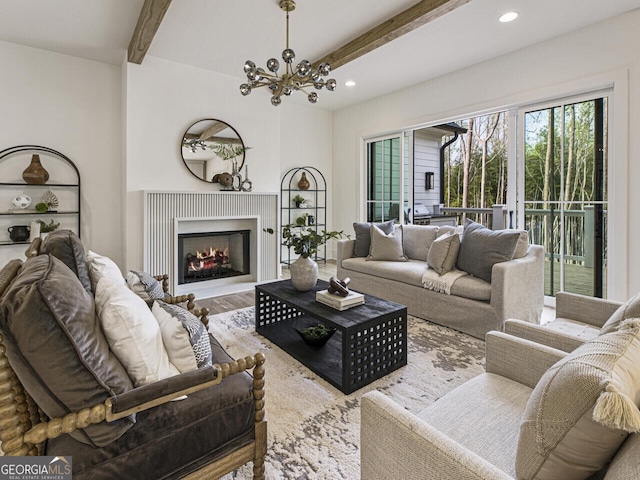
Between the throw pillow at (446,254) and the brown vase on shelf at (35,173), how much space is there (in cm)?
431

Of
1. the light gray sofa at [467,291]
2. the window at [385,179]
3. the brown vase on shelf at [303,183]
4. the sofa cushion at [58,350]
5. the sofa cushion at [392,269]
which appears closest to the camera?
the sofa cushion at [58,350]

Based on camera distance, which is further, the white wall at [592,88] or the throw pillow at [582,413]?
the white wall at [592,88]

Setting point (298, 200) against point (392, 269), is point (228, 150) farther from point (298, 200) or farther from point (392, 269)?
point (392, 269)

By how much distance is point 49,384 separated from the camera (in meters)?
0.97

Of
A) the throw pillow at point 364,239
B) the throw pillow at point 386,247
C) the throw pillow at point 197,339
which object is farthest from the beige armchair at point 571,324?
the throw pillow at point 364,239

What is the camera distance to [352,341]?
7.11 ft

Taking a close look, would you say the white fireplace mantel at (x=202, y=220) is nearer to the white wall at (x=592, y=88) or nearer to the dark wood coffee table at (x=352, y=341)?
the dark wood coffee table at (x=352, y=341)

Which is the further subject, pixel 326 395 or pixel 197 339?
pixel 326 395

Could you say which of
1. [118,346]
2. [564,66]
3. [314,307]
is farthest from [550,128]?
[118,346]

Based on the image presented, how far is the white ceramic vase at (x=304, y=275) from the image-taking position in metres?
2.88

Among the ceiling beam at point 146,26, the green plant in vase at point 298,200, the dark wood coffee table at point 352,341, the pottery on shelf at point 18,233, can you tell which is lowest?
the dark wood coffee table at point 352,341

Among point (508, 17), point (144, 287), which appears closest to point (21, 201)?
point (144, 287)

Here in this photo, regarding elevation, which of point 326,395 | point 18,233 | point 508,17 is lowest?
point 326,395

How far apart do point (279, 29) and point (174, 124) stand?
1768 mm
